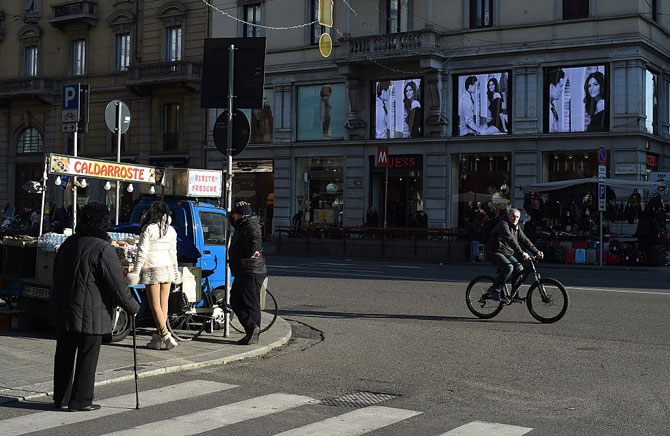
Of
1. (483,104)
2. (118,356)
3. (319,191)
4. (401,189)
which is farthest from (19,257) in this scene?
(319,191)

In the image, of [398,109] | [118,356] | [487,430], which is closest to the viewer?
[487,430]

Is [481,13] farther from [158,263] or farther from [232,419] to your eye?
[232,419]

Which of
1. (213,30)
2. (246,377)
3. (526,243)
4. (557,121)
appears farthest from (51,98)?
(246,377)

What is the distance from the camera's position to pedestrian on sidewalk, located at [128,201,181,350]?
9273 millimetres

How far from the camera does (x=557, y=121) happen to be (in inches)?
1237

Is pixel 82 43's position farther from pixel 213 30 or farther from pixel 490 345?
pixel 490 345

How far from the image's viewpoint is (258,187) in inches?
1529

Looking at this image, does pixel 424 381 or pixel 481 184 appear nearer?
pixel 424 381

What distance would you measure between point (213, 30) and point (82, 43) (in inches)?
344

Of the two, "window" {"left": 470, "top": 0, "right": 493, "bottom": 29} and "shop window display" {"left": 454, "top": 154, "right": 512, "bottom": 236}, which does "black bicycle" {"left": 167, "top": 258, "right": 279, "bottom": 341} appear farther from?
"window" {"left": 470, "top": 0, "right": 493, "bottom": 29}

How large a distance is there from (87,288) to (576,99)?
27394 mm

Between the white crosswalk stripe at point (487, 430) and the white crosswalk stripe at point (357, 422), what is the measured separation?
1.77ft

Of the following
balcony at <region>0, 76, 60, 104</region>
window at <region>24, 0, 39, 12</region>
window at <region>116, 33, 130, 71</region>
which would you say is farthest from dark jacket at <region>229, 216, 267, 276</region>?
window at <region>24, 0, 39, 12</region>

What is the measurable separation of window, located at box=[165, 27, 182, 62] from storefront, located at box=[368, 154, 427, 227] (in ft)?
40.4
